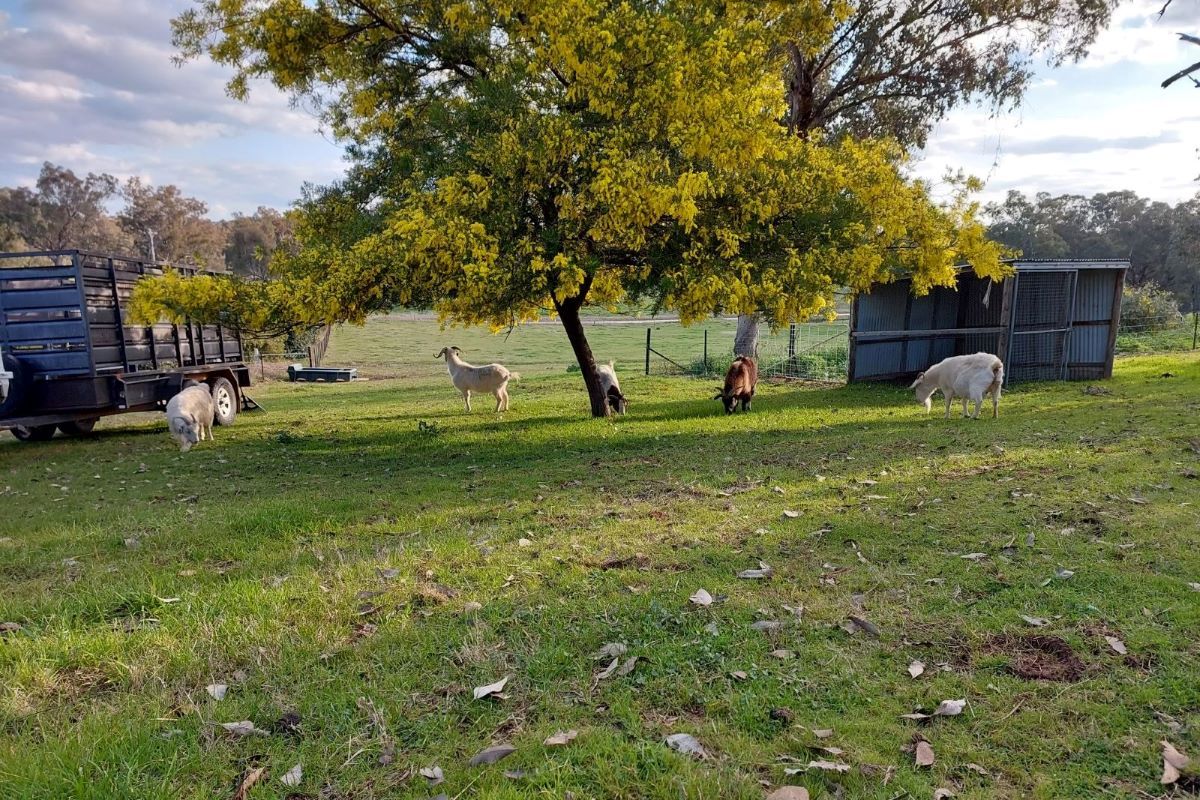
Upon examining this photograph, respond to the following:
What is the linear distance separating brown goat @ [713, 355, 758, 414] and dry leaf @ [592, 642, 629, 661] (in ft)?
34.7

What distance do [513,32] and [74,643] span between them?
31.9ft

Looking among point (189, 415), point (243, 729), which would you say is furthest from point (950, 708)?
point (189, 415)

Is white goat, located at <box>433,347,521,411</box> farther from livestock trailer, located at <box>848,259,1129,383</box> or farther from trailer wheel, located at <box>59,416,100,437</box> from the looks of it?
livestock trailer, located at <box>848,259,1129,383</box>

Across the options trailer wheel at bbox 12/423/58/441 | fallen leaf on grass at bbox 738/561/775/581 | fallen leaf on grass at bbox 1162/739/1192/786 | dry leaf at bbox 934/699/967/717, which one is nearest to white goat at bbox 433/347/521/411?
trailer wheel at bbox 12/423/58/441

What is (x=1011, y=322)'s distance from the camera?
15.9m

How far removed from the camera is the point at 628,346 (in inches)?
1658

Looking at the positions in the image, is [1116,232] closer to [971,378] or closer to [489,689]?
[971,378]

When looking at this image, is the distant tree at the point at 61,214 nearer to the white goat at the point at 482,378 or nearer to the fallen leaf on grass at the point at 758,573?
the white goat at the point at 482,378

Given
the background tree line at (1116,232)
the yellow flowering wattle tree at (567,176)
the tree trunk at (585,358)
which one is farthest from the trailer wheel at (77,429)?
the background tree line at (1116,232)

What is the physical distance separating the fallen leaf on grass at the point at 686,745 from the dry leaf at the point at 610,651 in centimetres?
72

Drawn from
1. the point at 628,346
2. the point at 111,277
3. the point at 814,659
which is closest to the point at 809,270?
the point at 814,659

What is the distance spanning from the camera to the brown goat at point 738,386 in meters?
13.8

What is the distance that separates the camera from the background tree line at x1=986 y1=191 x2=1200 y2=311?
47875 mm

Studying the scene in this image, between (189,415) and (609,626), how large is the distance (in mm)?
10763
